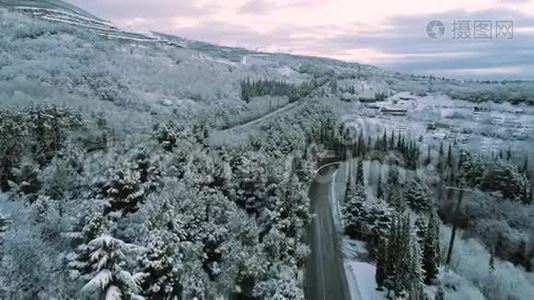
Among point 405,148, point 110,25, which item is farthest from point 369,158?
point 110,25

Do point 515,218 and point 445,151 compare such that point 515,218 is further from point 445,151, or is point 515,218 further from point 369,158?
point 445,151

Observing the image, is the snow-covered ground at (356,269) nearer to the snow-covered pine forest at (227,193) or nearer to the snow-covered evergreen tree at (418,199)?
the snow-covered pine forest at (227,193)

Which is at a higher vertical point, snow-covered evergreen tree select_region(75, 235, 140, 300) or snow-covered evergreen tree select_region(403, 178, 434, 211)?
snow-covered evergreen tree select_region(75, 235, 140, 300)

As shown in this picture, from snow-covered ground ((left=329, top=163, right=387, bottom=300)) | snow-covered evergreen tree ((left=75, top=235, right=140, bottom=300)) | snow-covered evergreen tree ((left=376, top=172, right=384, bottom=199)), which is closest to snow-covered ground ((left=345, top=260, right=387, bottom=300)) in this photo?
snow-covered ground ((left=329, top=163, right=387, bottom=300))

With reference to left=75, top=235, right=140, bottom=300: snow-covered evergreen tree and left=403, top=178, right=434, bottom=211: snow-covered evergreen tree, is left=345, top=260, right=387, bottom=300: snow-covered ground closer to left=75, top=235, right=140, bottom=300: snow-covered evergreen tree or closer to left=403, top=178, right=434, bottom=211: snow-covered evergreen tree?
left=403, top=178, right=434, bottom=211: snow-covered evergreen tree

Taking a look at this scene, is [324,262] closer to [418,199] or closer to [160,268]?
[160,268]

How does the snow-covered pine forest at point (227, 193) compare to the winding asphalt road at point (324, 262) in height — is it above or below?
above

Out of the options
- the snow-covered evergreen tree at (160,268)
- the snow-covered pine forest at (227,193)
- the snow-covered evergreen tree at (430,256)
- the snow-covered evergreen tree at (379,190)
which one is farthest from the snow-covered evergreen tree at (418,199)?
the snow-covered evergreen tree at (160,268)
